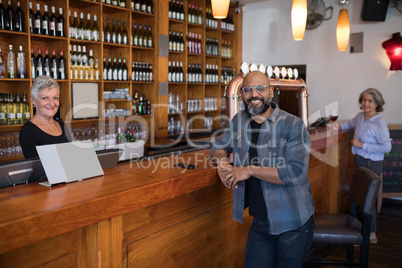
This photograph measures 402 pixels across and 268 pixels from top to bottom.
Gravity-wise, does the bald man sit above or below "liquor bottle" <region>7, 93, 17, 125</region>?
below

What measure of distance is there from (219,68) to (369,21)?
2412 mm

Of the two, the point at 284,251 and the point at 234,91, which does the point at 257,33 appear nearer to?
the point at 234,91

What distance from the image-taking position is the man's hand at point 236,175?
6.27 ft

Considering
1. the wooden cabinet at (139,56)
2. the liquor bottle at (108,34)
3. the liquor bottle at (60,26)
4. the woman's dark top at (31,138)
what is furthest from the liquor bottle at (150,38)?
the woman's dark top at (31,138)

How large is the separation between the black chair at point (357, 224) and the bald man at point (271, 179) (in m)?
0.49

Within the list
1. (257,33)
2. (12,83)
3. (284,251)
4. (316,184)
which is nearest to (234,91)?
(284,251)

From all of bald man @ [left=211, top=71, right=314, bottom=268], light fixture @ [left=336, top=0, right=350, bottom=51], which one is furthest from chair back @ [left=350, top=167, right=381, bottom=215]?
light fixture @ [left=336, top=0, right=350, bottom=51]

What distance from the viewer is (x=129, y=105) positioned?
5.01 metres

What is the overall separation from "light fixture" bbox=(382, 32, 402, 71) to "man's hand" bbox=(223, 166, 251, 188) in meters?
4.03

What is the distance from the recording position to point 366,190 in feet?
7.92

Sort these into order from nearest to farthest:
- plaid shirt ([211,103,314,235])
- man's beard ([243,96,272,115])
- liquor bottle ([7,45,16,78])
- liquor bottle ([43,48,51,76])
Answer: plaid shirt ([211,103,314,235]) < man's beard ([243,96,272,115]) < liquor bottle ([7,45,16,78]) < liquor bottle ([43,48,51,76])

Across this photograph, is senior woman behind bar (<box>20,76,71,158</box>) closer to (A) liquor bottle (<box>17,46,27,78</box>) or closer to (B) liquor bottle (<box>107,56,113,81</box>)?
(A) liquor bottle (<box>17,46,27,78</box>)

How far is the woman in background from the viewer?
12.0 ft

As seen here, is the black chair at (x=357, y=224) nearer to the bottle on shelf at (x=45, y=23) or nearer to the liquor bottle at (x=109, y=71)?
the liquor bottle at (x=109, y=71)
